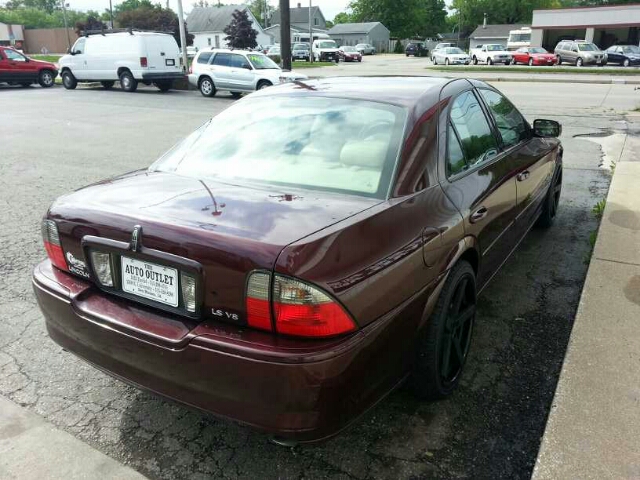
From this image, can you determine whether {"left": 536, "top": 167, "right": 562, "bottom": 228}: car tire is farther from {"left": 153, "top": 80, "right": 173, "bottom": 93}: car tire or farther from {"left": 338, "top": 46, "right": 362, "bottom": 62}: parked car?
{"left": 338, "top": 46, "right": 362, "bottom": 62}: parked car

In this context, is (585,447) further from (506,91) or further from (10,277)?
(506,91)

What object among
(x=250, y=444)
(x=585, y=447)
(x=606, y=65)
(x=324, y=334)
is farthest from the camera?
(x=606, y=65)

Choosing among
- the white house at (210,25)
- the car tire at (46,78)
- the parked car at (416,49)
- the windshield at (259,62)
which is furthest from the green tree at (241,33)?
the windshield at (259,62)

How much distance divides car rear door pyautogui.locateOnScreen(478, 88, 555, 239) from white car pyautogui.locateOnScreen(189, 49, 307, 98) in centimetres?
1423

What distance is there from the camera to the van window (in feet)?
62.7

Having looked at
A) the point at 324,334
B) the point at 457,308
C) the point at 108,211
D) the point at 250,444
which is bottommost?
the point at 250,444

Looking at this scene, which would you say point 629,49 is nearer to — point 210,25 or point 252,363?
point 252,363

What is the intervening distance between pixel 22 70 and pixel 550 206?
23.8m

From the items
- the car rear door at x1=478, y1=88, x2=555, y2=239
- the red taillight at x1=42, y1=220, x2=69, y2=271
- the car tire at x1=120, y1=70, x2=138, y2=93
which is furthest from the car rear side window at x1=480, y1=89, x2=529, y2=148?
the car tire at x1=120, y1=70, x2=138, y2=93

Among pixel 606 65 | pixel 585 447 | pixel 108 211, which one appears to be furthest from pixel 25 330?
pixel 606 65

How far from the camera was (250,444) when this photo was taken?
2.61 meters

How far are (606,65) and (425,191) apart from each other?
4031cm

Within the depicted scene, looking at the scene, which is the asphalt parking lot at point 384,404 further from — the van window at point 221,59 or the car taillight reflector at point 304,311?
the van window at point 221,59

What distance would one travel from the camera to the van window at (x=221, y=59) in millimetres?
19114
